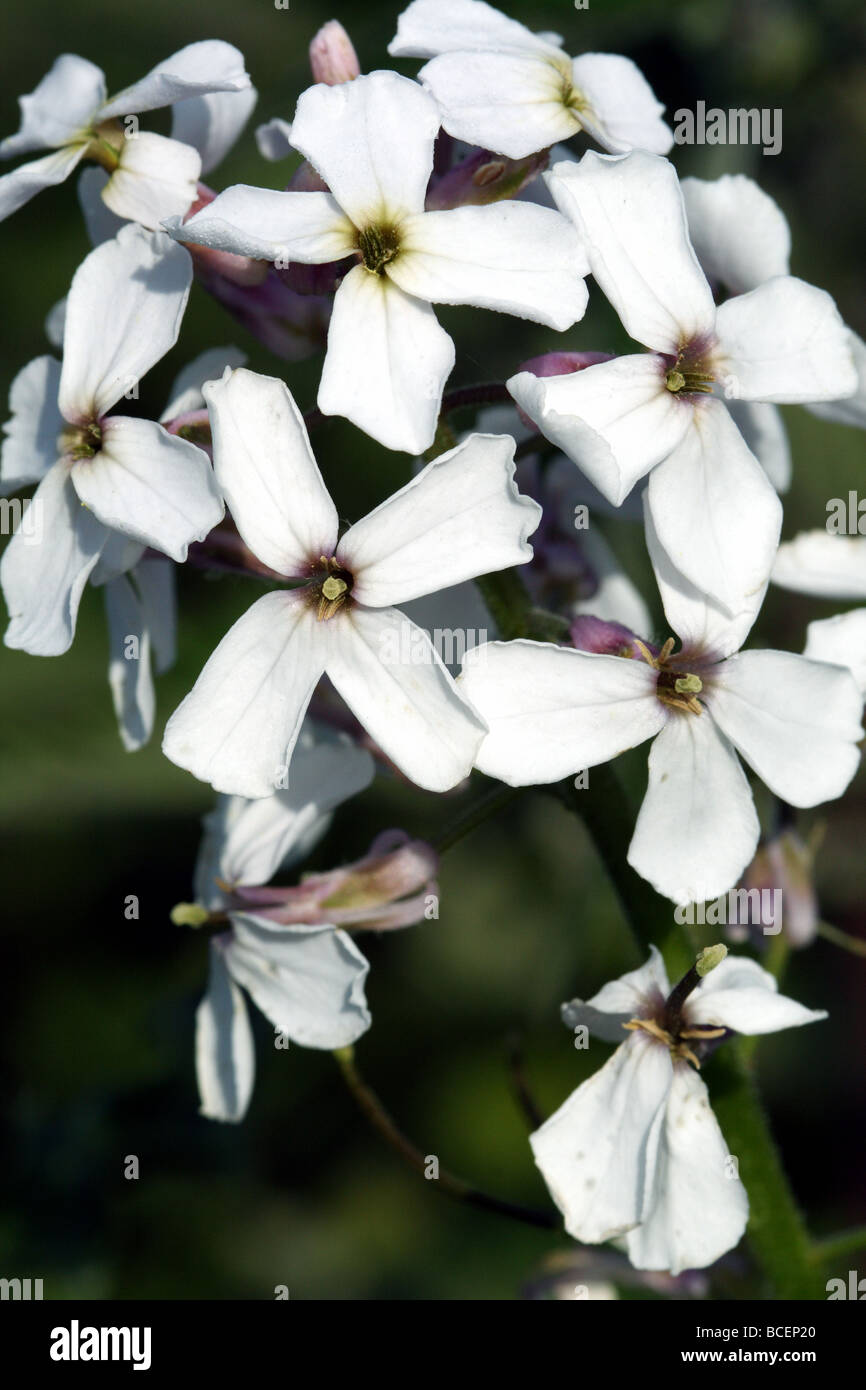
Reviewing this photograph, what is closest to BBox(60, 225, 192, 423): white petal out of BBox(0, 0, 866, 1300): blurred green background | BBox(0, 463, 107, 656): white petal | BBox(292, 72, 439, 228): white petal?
BBox(0, 463, 107, 656): white petal

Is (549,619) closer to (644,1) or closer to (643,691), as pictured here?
(643,691)

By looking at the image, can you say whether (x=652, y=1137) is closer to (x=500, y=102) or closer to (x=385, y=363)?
(x=385, y=363)

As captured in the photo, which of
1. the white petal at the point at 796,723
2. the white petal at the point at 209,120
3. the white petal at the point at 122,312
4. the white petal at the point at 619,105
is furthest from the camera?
the white petal at the point at 209,120

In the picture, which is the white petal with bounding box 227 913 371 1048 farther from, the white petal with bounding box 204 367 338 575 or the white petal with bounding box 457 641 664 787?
the white petal with bounding box 204 367 338 575

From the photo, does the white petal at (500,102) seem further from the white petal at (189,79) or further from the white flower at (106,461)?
the white flower at (106,461)

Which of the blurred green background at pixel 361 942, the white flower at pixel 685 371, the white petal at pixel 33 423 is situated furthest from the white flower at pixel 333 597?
the blurred green background at pixel 361 942

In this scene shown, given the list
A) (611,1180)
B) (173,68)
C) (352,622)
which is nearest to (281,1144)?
(611,1180)
